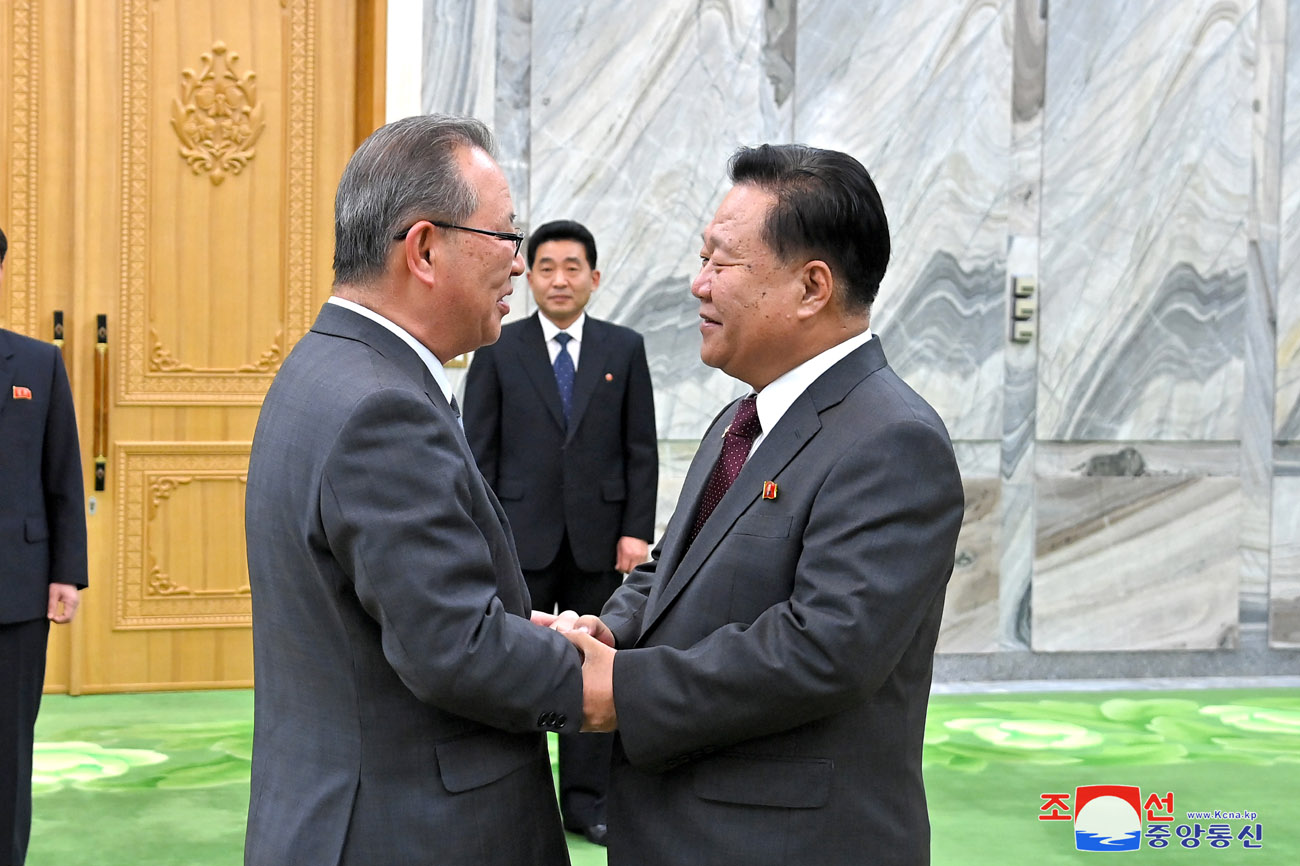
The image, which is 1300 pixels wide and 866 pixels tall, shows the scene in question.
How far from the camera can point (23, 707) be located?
3666mm

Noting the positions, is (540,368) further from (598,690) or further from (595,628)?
(598,690)

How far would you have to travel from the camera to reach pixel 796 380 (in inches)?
87.5

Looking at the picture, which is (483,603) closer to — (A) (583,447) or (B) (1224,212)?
(A) (583,447)

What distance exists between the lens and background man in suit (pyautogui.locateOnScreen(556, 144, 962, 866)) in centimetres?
196

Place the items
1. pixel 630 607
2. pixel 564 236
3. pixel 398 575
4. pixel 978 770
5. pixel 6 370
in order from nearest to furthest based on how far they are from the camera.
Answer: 1. pixel 398 575
2. pixel 630 607
3. pixel 6 370
4. pixel 564 236
5. pixel 978 770

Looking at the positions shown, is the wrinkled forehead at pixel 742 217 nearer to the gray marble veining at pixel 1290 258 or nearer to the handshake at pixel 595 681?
the handshake at pixel 595 681

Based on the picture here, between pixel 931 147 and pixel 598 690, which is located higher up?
pixel 931 147

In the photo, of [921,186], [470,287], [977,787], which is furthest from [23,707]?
[921,186]

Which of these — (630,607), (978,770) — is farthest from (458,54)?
(630,607)

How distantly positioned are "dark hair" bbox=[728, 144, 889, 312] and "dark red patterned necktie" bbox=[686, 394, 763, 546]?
0.26 meters

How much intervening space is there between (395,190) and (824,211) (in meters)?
0.64

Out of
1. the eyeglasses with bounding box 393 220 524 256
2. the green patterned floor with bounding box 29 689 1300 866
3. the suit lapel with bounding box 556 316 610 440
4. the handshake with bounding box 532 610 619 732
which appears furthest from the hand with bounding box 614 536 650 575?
the eyeglasses with bounding box 393 220 524 256

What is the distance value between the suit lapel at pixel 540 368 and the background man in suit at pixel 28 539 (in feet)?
5.01

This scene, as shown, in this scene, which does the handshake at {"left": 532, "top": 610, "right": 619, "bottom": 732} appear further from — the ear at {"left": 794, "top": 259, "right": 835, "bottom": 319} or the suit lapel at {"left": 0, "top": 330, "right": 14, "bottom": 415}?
the suit lapel at {"left": 0, "top": 330, "right": 14, "bottom": 415}
